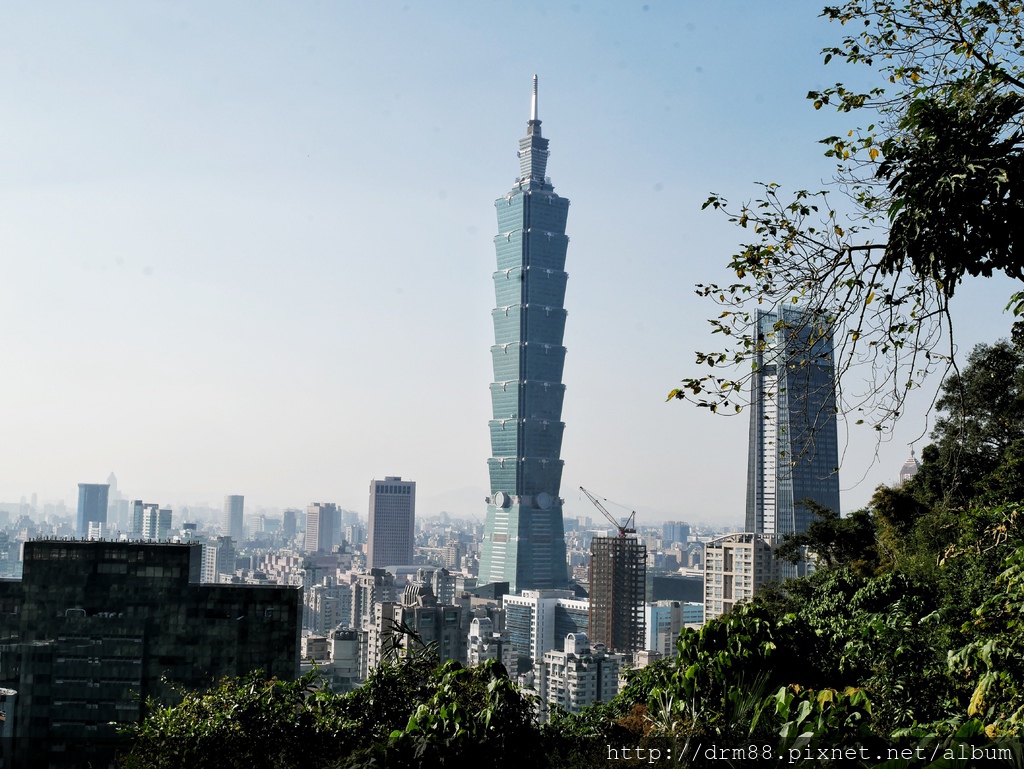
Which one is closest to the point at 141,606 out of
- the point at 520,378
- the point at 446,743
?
the point at 446,743

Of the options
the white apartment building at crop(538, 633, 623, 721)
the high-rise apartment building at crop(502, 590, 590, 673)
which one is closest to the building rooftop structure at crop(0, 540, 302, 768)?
the white apartment building at crop(538, 633, 623, 721)

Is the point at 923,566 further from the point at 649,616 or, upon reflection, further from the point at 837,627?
the point at 649,616

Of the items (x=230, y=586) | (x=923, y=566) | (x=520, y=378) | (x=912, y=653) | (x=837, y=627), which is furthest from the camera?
(x=520, y=378)

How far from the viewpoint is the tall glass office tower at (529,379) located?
4168 inches

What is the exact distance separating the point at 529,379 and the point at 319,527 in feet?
341

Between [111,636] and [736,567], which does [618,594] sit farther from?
[111,636]

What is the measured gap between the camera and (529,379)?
10556 centimetres

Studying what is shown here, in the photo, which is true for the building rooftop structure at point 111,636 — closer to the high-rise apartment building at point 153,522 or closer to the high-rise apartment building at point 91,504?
the high-rise apartment building at point 153,522

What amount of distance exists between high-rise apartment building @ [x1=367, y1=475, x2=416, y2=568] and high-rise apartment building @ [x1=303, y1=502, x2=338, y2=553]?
4159 centimetres

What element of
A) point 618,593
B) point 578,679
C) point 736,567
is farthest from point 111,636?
point 618,593

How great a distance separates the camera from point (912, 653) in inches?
245

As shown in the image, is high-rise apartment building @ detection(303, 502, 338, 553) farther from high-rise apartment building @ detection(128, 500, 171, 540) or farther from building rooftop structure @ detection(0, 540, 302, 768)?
building rooftop structure @ detection(0, 540, 302, 768)

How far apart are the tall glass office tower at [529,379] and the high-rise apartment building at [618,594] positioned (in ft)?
79.5

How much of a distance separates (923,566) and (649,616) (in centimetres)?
7650
